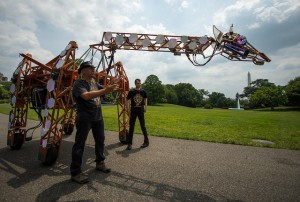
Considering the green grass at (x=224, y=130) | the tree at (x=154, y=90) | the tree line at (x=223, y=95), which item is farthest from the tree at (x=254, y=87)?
the green grass at (x=224, y=130)

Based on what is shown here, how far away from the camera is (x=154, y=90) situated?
8031cm

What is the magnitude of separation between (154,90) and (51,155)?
7573 centimetres

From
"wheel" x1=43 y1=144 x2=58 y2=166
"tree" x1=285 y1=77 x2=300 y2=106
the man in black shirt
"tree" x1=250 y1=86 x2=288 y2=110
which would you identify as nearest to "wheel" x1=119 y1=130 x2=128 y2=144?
"wheel" x1=43 y1=144 x2=58 y2=166

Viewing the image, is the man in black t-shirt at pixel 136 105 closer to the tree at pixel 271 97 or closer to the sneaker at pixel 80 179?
Result: the sneaker at pixel 80 179

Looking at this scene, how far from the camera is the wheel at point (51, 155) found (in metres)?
4.88

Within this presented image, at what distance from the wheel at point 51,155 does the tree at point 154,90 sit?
73260 mm

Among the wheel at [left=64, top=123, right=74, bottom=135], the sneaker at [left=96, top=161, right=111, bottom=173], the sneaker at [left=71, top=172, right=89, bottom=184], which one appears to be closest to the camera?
the sneaker at [left=71, top=172, right=89, bottom=184]

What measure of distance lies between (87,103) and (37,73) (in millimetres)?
3356

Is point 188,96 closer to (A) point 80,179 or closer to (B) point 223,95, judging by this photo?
(B) point 223,95

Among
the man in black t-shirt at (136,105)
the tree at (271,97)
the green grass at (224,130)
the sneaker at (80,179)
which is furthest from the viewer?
the tree at (271,97)

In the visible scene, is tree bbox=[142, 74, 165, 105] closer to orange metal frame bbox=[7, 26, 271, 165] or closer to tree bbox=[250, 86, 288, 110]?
tree bbox=[250, 86, 288, 110]

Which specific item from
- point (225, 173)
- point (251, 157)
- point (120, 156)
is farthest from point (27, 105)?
point (251, 157)

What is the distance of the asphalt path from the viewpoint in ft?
11.5

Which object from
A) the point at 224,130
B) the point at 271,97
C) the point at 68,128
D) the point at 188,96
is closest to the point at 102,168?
the point at 68,128
